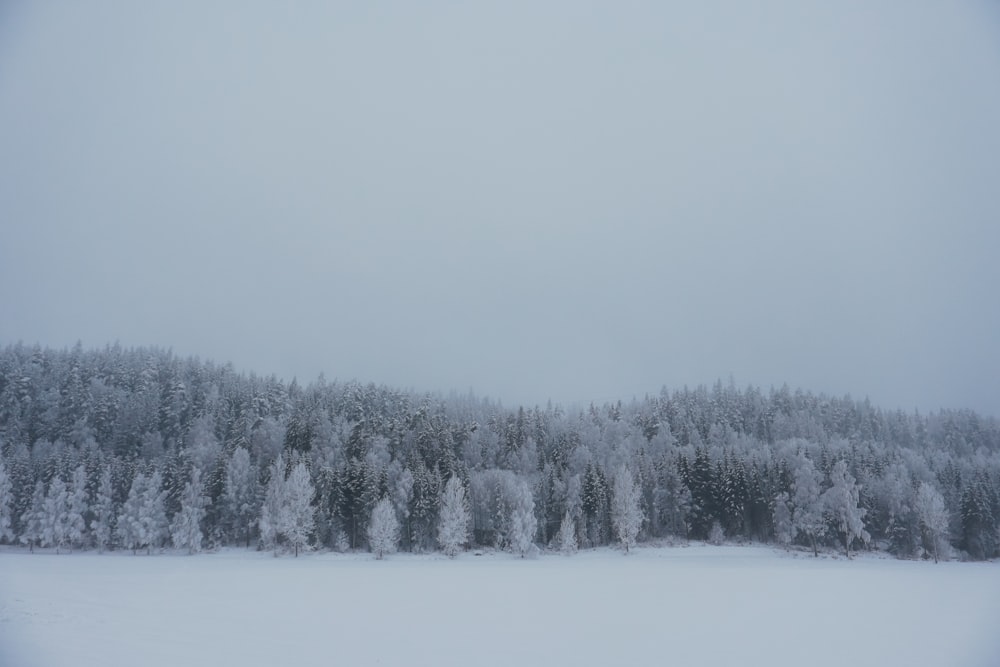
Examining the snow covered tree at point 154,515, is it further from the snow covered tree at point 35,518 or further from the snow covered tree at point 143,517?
the snow covered tree at point 35,518

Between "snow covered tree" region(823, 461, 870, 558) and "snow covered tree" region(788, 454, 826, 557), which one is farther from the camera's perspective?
"snow covered tree" region(788, 454, 826, 557)

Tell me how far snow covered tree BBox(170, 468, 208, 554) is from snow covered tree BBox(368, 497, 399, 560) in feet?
78.7

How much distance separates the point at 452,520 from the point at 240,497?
31.6 metres

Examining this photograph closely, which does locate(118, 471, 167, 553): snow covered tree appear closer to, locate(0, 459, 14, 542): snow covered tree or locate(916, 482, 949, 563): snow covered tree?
locate(0, 459, 14, 542): snow covered tree

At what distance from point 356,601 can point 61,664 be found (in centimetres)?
1979

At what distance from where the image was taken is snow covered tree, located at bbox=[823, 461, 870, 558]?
79.6m

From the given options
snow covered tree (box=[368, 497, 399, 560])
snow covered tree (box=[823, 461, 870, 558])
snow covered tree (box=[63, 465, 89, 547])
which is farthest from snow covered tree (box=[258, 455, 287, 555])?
snow covered tree (box=[823, 461, 870, 558])

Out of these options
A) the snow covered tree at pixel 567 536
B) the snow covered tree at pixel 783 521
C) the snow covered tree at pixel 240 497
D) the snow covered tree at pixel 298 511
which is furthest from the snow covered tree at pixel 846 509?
the snow covered tree at pixel 240 497

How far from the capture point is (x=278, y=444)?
307 ft

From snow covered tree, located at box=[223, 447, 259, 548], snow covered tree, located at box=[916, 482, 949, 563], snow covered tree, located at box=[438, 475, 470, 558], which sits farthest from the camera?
snow covered tree, located at box=[223, 447, 259, 548]

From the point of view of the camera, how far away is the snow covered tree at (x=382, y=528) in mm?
73000

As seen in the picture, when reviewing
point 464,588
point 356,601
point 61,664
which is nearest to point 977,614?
point 464,588

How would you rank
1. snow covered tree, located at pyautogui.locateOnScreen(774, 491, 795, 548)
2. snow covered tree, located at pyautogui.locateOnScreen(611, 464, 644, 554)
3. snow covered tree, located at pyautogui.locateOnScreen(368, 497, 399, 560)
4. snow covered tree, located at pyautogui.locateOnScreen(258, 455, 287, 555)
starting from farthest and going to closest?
snow covered tree, located at pyautogui.locateOnScreen(774, 491, 795, 548)
snow covered tree, located at pyautogui.locateOnScreen(611, 464, 644, 554)
snow covered tree, located at pyautogui.locateOnScreen(258, 455, 287, 555)
snow covered tree, located at pyautogui.locateOnScreen(368, 497, 399, 560)

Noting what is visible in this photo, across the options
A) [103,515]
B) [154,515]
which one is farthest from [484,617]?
[103,515]
